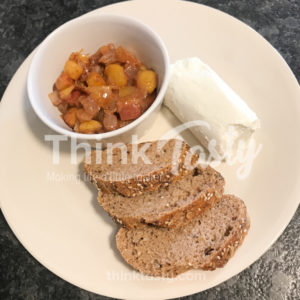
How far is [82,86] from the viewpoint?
8.18 ft

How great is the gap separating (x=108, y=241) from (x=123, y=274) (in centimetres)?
24

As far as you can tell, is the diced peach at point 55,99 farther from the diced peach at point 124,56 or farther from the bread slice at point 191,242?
the bread slice at point 191,242

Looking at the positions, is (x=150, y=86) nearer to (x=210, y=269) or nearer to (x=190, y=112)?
(x=190, y=112)

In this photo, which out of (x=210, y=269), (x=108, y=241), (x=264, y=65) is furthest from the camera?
(x=264, y=65)

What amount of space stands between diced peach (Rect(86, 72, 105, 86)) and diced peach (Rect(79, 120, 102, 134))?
0.28 metres

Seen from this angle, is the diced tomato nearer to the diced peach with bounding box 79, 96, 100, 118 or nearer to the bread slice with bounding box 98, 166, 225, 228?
the diced peach with bounding box 79, 96, 100, 118

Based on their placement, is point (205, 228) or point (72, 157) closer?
point (205, 228)

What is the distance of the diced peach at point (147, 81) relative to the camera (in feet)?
7.98

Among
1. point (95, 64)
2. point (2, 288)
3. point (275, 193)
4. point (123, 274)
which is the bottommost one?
point (2, 288)

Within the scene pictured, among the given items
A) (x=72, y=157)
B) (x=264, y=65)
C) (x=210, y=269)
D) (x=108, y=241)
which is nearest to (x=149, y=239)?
(x=108, y=241)

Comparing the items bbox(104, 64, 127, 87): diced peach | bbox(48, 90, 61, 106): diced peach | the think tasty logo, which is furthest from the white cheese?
bbox(48, 90, 61, 106): diced peach

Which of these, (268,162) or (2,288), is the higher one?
(268,162)

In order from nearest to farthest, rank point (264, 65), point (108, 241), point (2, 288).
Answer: point (108, 241) < point (264, 65) < point (2, 288)

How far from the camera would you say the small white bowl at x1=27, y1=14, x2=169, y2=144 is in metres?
2.30
